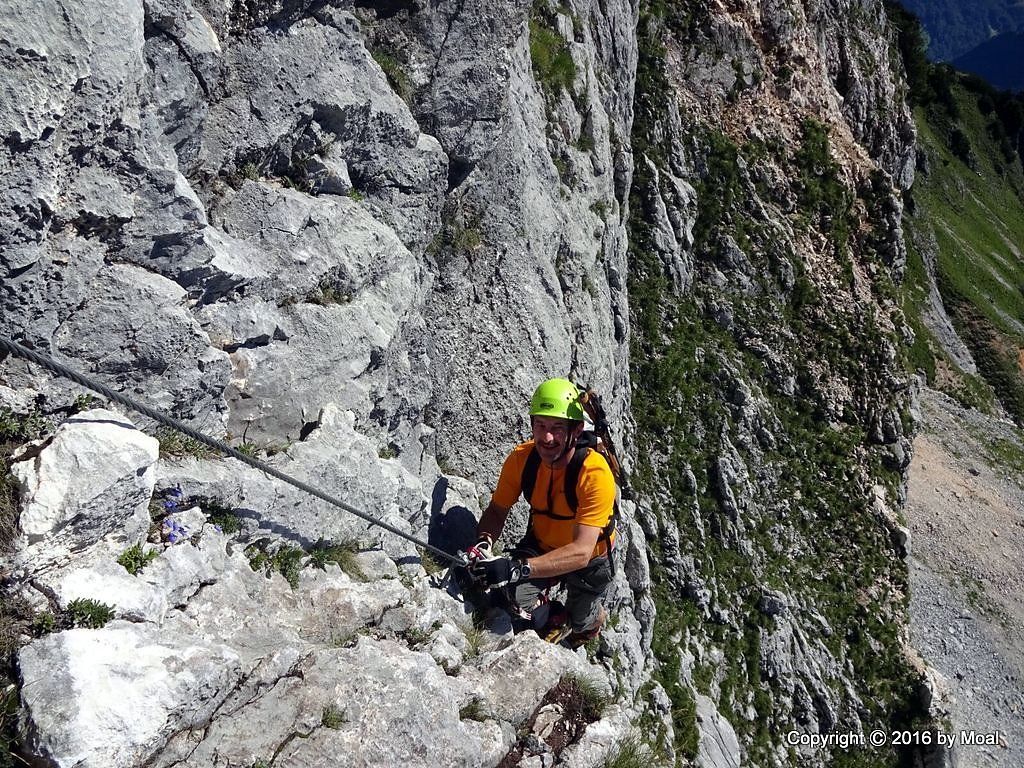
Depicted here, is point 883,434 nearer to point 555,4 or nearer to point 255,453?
point 555,4

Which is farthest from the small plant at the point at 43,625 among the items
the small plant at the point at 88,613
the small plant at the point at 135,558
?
the small plant at the point at 135,558

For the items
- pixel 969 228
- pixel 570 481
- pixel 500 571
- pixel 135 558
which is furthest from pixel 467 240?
pixel 969 228

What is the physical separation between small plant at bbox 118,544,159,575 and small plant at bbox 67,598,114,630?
458 millimetres

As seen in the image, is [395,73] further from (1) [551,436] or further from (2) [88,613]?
(2) [88,613]

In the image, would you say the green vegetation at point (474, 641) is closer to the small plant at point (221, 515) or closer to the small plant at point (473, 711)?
the small plant at point (473, 711)

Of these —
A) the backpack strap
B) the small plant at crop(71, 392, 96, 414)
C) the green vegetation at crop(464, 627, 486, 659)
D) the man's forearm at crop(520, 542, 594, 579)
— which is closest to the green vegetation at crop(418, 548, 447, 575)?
the green vegetation at crop(464, 627, 486, 659)

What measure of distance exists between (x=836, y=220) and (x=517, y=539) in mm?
30994

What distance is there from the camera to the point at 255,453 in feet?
24.5

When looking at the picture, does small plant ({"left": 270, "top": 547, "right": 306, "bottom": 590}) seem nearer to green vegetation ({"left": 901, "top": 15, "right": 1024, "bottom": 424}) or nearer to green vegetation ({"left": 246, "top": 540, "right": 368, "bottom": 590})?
green vegetation ({"left": 246, "top": 540, "right": 368, "bottom": 590})

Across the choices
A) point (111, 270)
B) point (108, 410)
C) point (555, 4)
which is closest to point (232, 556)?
point (108, 410)

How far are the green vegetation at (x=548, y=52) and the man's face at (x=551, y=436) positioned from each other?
1164 centimetres

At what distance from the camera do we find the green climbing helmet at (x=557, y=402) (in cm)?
845

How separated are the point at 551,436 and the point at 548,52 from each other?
13369 mm

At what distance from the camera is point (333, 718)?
5492mm
